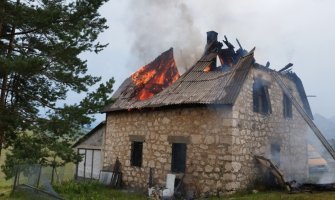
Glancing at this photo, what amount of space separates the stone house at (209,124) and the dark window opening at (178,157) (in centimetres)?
4

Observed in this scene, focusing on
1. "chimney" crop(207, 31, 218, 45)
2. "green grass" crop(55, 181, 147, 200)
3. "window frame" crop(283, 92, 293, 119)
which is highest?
"chimney" crop(207, 31, 218, 45)

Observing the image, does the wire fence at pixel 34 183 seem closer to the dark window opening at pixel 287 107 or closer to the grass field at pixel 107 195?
the grass field at pixel 107 195

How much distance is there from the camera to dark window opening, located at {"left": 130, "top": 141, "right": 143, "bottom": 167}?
17.0 m

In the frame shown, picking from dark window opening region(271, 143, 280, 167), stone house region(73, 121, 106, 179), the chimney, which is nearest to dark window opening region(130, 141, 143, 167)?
stone house region(73, 121, 106, 179)

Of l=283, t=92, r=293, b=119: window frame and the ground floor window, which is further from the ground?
l=283, t=92, r=293, b=119: window frame

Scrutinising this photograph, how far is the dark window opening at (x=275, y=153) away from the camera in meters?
16.1

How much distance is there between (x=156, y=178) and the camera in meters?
15.7

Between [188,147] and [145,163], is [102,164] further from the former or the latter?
[188,147]

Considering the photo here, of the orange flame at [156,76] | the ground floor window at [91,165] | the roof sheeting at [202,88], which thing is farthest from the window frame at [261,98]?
the ground floor window at [91,165]

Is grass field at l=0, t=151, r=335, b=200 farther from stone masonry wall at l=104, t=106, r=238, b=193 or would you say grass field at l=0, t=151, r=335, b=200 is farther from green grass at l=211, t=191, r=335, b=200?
stone masonry wall at l=104, t=106, r=238, b=193

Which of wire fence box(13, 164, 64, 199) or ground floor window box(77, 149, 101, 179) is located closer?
wire fence box(13, 164, 64, 199)

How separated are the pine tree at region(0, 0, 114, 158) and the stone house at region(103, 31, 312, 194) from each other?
4.12 m

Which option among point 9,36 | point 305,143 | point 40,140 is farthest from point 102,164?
point 305,143

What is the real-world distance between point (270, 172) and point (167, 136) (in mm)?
4433
